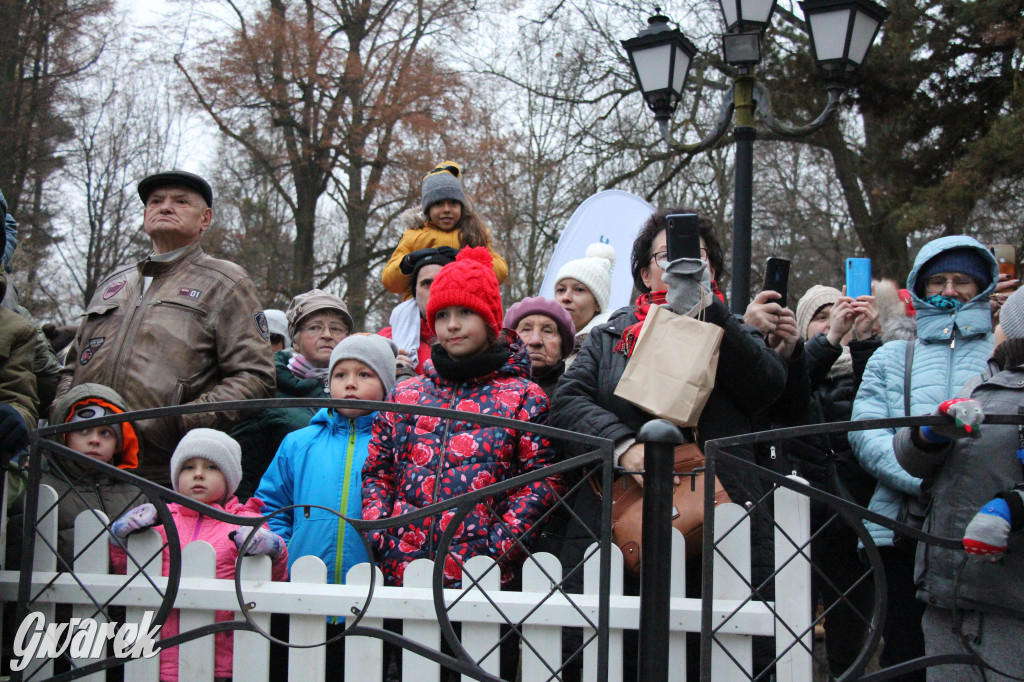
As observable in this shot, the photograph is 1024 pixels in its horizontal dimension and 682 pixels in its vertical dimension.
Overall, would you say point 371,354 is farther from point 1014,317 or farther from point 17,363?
point 1014,317

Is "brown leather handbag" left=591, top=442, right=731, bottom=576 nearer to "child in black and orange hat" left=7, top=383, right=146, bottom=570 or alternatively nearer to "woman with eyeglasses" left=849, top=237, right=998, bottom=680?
"woman with eyeglasses" left=849, top=237, right=998, bottom=680

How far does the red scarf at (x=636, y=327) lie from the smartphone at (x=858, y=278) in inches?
43.7

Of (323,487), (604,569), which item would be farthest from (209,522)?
(604,569)

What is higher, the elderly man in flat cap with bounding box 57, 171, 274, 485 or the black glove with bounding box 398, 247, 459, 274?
the black glove with bounding box 398, 247, 459, 274

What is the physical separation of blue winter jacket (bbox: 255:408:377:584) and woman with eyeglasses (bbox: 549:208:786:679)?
73 cm

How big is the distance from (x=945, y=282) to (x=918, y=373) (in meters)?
0.36

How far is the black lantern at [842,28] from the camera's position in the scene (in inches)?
214

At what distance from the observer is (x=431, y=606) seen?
2188 millimetres

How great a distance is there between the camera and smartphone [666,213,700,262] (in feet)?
7.78

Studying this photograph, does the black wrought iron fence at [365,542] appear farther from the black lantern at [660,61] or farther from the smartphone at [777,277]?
the black lantern at [660,61]

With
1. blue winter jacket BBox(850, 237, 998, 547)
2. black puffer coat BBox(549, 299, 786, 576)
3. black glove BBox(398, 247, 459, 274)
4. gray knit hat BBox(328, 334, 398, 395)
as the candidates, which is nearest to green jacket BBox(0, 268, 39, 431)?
gray knit hat BBox(328, 334, 398, 395)

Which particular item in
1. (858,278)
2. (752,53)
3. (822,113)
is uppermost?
(752,53)

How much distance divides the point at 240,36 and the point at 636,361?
14107 millimetres

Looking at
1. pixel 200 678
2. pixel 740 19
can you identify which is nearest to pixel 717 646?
pixel 200 678
